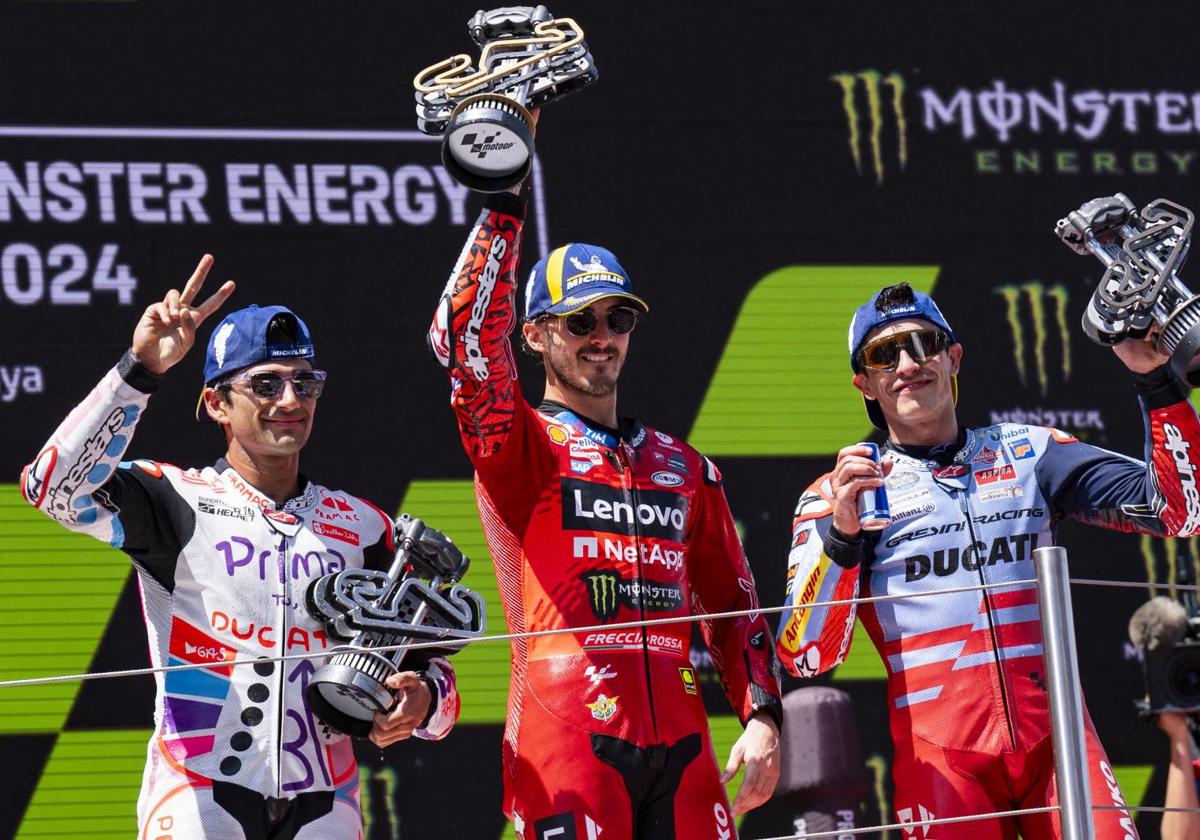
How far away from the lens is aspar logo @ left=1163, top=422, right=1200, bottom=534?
304 cm

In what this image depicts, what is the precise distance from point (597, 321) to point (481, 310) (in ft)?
1.06

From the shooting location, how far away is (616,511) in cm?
314

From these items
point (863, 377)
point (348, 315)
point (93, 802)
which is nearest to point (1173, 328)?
point (863, 377)

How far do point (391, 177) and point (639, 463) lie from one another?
151 centimetres

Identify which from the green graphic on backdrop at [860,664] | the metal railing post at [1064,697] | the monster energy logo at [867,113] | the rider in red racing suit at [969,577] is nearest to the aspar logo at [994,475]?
the rider in red racing suit at [969,577]

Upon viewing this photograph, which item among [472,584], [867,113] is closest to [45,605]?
[472,584]

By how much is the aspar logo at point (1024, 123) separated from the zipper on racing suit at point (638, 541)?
170 cm

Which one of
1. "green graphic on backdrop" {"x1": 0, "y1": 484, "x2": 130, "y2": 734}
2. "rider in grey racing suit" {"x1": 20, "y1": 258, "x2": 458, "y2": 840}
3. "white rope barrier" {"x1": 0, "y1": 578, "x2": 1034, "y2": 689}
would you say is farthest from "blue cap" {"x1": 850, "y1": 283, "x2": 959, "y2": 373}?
"green graphic on backdrop" {"x1": 0, "y1": 484, "x2": 130, "y2": 734}

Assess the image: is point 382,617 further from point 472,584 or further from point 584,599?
point 472,584

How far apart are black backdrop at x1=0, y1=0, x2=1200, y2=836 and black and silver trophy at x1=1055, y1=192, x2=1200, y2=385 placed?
1385mm

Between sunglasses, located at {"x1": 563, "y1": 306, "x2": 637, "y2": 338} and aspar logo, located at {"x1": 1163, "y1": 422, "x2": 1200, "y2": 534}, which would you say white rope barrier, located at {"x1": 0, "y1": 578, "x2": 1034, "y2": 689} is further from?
sunglasses, located at {"x1": 563, "y1": 306, "x2": 637, "y2": 338}

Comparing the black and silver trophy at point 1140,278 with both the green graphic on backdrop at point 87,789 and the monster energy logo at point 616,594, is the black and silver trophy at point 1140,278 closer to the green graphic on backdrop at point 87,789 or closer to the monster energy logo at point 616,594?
the monster energy logo at point 616,594

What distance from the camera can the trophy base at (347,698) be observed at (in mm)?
2867

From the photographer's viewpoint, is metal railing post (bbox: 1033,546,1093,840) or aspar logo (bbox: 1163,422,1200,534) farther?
aspar logo (bbox: 1163,422,1200,534)
